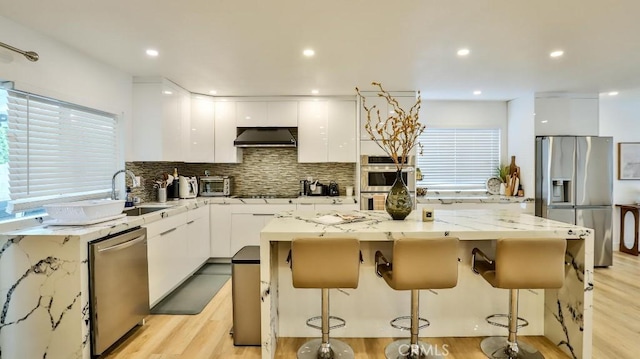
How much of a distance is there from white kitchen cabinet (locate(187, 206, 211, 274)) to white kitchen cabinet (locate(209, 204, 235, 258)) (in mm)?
→ 70

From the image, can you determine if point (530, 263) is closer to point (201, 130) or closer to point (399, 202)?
point (399, 202)

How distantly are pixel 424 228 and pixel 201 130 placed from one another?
3.58 m

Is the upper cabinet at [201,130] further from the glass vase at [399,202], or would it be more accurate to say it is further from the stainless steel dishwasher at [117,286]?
the glass vase at [399,202]

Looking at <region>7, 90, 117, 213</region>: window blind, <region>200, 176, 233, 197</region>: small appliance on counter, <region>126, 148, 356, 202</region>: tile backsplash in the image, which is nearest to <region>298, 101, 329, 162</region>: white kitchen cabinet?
<region>126, 148, 356, 202</region>: tile backsplash

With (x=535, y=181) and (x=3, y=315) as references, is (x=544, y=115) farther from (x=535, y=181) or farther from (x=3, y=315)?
(x=3, y=315)

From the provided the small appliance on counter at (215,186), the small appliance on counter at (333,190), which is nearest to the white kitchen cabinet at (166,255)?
the small appliance on counter at (215,186)

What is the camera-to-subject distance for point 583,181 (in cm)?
456

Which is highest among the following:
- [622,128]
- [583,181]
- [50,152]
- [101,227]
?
[622,128]

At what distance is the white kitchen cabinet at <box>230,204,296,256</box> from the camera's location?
4.62 m

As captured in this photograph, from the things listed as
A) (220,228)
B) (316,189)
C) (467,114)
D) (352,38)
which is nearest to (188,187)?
(220,228)

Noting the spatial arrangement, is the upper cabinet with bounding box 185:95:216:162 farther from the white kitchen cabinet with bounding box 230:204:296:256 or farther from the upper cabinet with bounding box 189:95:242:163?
the white kitchen cabinet with bounding box 230:204:296:256

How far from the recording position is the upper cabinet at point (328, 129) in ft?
15.9

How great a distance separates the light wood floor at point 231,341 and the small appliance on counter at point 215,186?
6.45 feet

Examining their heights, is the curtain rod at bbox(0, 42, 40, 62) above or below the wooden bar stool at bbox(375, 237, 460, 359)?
above
